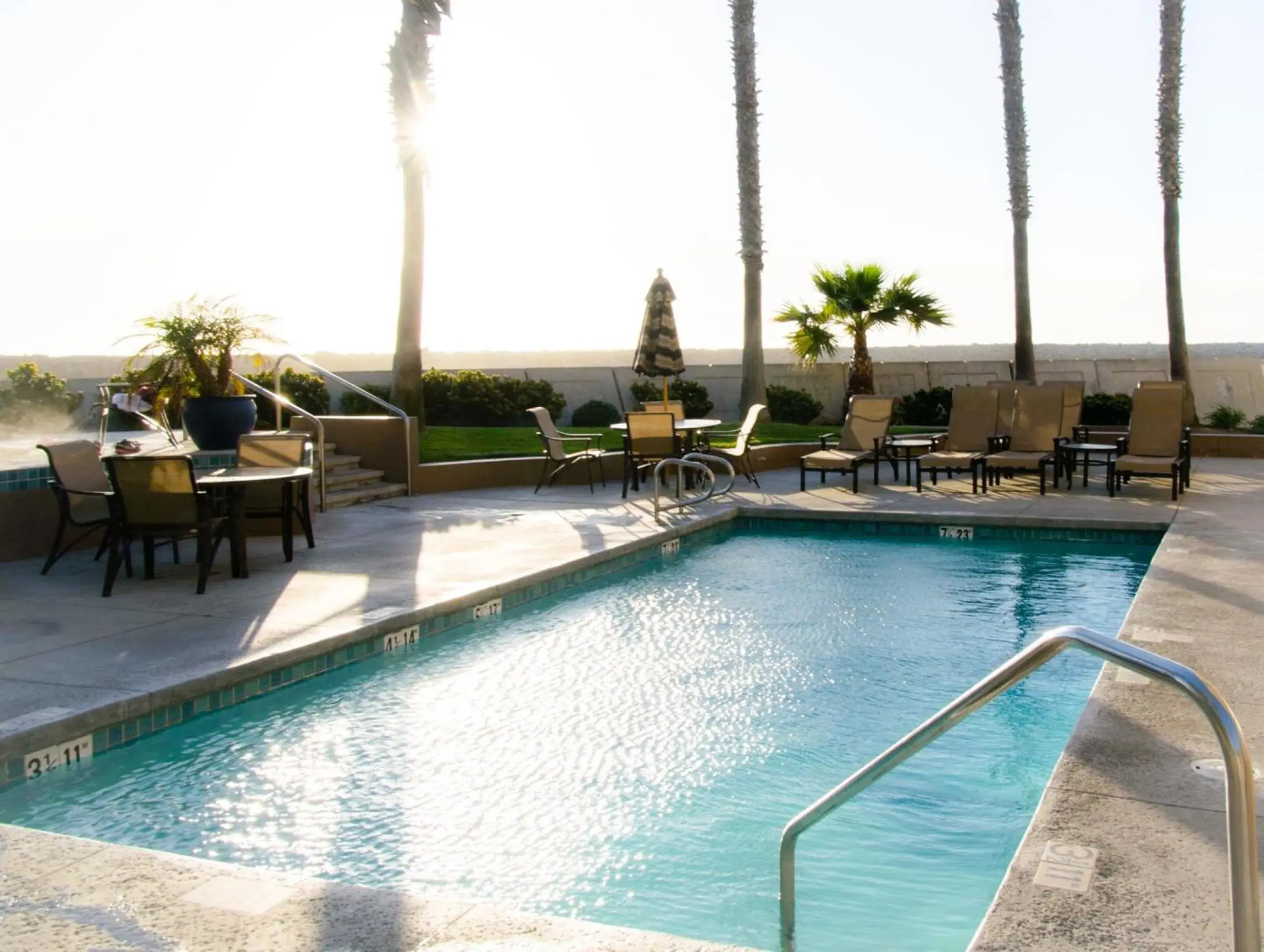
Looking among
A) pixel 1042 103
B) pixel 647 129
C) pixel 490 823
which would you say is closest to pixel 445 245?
pixel 647 129

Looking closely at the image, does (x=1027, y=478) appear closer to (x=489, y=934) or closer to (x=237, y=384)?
(x=237, y=384)

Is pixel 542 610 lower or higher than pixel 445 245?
lower

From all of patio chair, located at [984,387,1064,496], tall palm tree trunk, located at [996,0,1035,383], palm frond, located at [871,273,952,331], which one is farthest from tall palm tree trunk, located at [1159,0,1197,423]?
patio chair, located at [984,387,1064,496]

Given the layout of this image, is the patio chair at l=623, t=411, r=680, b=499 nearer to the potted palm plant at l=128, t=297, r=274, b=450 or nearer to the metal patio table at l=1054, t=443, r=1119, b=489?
the potted palm plant at l=128, t=297, r=274, b=450

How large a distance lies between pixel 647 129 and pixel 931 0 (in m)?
6.65

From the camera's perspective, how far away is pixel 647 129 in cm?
2281

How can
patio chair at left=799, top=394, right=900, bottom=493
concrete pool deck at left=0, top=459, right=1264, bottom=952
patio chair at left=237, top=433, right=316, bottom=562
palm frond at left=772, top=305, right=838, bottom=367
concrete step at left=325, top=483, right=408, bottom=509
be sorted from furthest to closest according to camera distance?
palm frond at left=772, top=305, right=838, bottom=367 < patio chair at left=799, top=394, right=900, bottom=493 < concrete step at left=325, top=483, right=408, bottom=509 < patio chair at left=237, top=433, right=316, bottom=562 < concrete pool deck at left=0, top=459, right=1264, bottom=952

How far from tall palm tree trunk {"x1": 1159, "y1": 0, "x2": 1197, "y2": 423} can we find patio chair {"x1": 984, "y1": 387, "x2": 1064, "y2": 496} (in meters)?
7.72

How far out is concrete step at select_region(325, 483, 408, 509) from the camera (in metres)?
11.5

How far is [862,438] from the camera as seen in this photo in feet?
44.4

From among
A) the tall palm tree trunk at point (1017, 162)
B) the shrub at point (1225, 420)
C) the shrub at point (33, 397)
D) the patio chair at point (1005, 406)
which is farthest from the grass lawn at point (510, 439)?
the shrub at point (33, 397)

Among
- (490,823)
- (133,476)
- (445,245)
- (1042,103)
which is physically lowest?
(490,823)

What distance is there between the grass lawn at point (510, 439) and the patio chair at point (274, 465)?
4.23 metres

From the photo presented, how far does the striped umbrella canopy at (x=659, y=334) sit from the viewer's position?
15.2m
